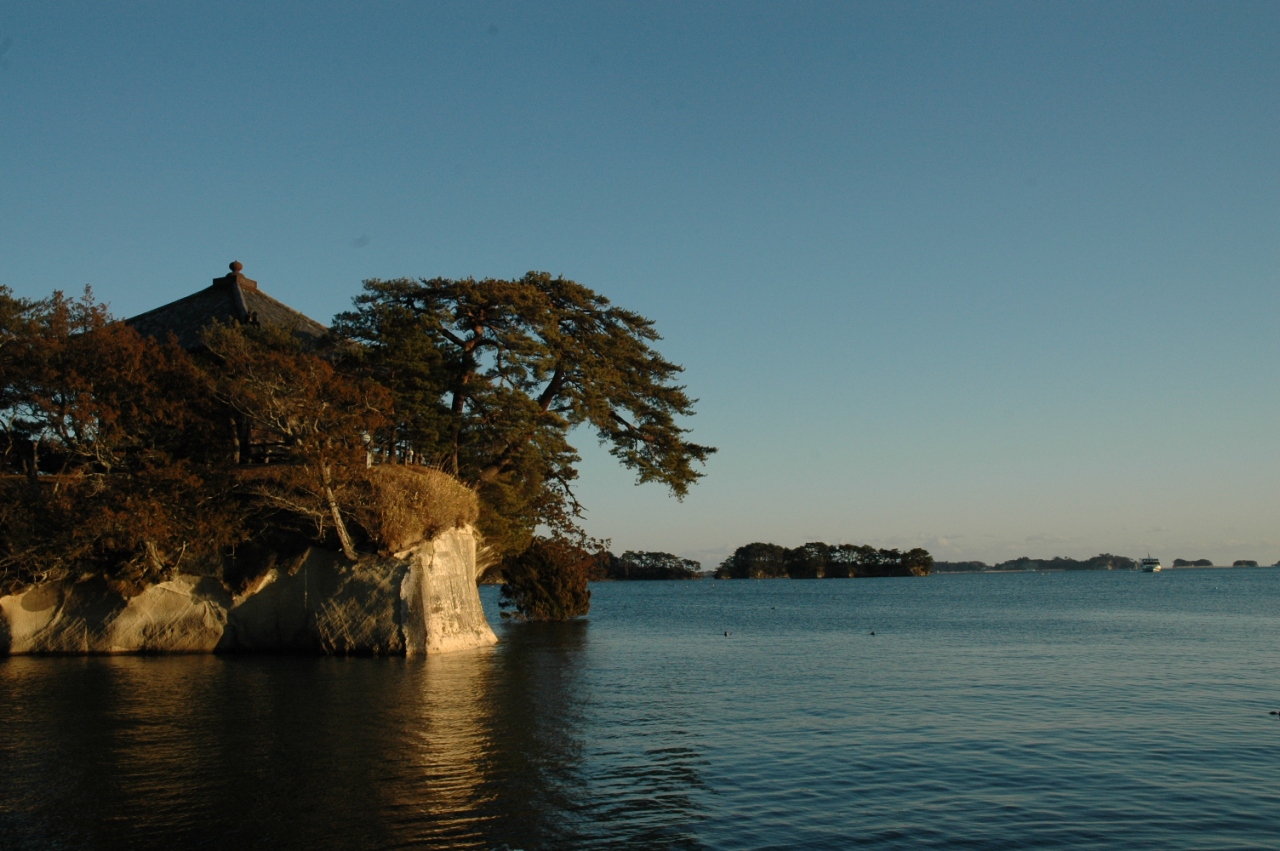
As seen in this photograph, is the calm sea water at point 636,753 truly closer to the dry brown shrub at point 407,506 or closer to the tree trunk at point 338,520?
the tree trunk at point 338,520

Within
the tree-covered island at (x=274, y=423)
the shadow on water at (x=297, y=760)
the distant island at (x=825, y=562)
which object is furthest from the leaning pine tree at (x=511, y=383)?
the distant island at (x=825, y=562)

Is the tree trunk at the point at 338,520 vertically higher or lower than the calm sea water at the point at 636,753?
higher

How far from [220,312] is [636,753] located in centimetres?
3051

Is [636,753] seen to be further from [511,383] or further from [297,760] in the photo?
[511,383]

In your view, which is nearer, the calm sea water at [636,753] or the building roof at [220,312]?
the calm sea water at [636,753]

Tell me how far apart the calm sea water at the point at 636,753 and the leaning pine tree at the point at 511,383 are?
9.13m

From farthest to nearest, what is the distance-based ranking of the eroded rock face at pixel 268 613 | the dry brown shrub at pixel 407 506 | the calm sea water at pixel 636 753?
the eroded rock face at pixel 268 613 < the dry brown shrub at pixel 407 506 < the calm sea water at pixel 636 753

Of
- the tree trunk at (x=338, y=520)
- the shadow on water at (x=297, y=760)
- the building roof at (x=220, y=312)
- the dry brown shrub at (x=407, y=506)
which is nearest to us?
the shadow on water at (x=297, y=760)

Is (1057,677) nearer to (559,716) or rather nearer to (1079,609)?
(559,716)

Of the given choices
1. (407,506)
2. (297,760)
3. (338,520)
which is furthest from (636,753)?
(338,520)

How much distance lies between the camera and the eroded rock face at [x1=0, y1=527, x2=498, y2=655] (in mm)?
31594

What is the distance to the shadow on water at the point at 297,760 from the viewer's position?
38.9 ft

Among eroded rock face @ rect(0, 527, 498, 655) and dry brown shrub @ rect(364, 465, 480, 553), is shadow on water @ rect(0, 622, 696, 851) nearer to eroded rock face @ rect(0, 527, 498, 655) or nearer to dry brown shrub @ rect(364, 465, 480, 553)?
eroded rock face @ rect(0, 527, 498, 655)

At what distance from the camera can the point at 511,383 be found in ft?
125
